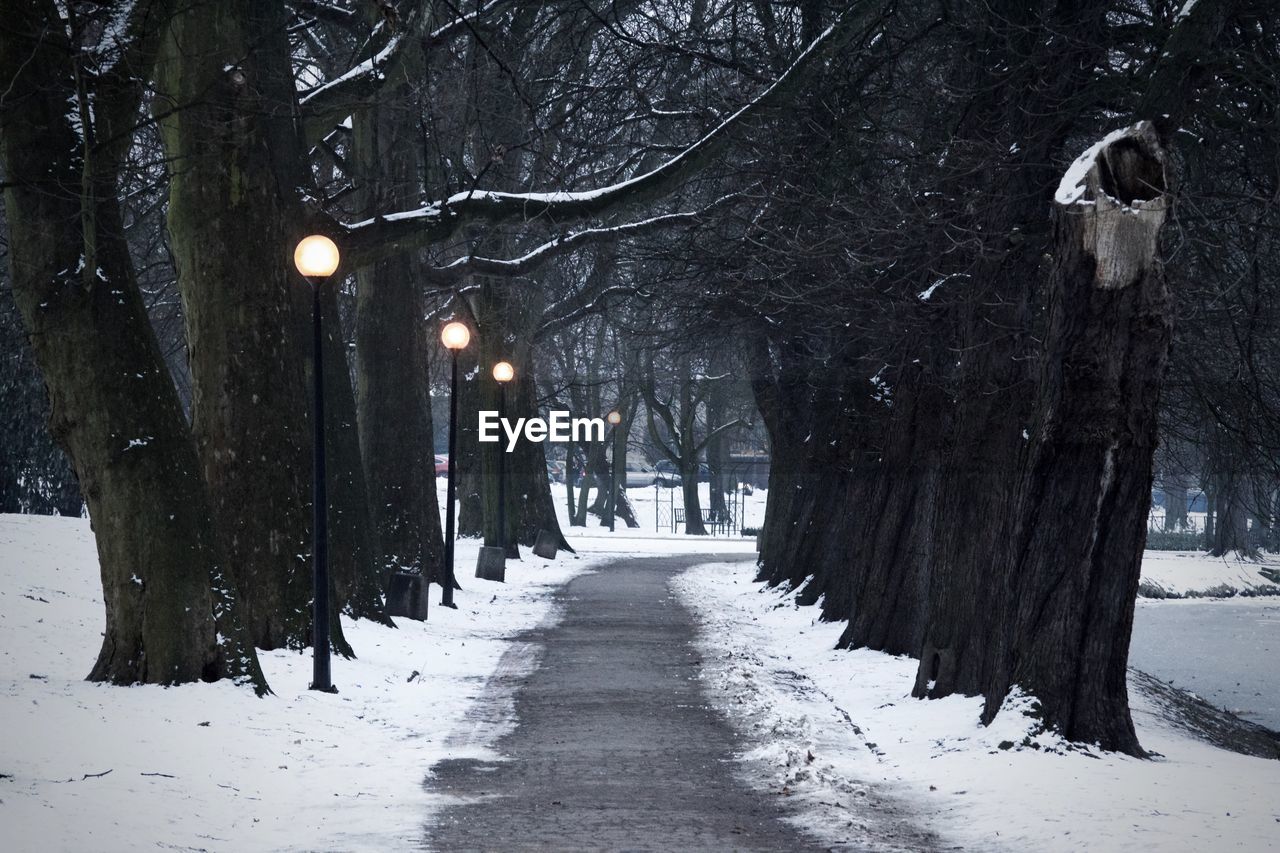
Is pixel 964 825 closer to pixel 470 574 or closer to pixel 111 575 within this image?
pixel 111 575

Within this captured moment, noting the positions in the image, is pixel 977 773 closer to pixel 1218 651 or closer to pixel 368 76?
pixel 368 76

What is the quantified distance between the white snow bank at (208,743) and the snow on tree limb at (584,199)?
428 centimetres

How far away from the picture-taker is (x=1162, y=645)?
78.0 feet

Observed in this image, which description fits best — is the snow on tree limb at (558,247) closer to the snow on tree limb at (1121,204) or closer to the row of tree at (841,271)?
the row of tree at (841,271)

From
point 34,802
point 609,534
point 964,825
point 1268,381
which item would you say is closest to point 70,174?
point 34,802

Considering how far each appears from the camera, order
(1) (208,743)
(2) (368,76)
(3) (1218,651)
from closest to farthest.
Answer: (1) (208,743)
(2) (368,76)
(3) (1218,651)

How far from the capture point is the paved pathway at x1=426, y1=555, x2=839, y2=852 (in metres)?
7.24

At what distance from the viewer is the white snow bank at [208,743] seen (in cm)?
705

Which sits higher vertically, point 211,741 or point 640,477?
point 640,477

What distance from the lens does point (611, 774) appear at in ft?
29.1

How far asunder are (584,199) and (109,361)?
7072 mm

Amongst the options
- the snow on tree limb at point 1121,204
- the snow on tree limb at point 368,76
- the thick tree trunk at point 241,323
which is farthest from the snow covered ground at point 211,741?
the snow on tree limb at point 368,76

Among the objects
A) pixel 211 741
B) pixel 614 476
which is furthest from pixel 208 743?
pixel 614 476

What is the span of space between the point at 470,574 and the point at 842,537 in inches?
344
